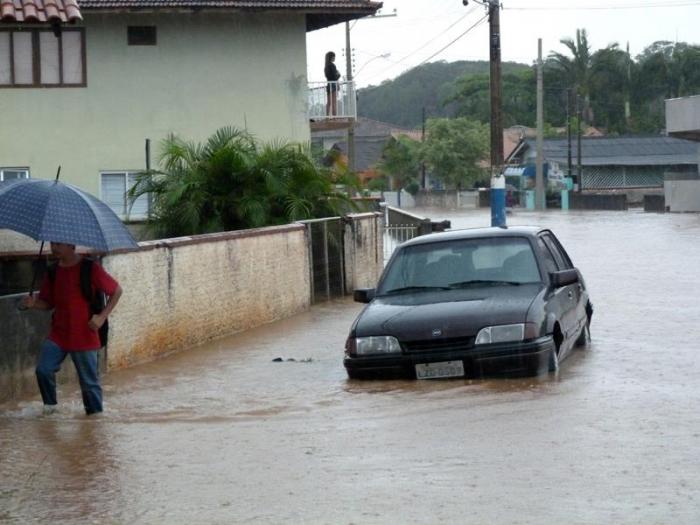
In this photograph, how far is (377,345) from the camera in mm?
12031

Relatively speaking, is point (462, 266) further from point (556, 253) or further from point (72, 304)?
point (72, 304)

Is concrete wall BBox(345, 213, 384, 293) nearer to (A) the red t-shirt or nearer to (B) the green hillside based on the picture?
(A) the red t-shirt

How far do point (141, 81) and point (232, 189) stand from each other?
800cm

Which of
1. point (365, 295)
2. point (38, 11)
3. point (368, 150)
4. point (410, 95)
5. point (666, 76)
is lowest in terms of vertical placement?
point (365, 295)

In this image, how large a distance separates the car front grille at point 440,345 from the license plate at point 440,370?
12 cm

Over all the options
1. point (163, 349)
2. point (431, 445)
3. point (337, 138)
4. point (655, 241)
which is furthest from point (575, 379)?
point (337, 138)

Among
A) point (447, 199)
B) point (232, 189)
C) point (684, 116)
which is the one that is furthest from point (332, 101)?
point (447, 199)

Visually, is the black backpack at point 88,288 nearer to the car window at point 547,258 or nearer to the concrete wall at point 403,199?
the car window at point 547,258

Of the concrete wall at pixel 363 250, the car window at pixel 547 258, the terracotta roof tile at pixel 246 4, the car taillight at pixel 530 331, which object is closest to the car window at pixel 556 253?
the car window at pixel 547 258

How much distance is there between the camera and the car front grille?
11805mm

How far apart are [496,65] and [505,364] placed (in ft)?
75.7

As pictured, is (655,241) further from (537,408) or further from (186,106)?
(537,408)

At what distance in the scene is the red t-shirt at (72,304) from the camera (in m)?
10.6

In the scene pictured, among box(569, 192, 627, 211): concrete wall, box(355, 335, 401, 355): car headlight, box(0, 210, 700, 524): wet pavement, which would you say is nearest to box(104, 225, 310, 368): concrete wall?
box(0, 210, 700, 524): wet pavement
